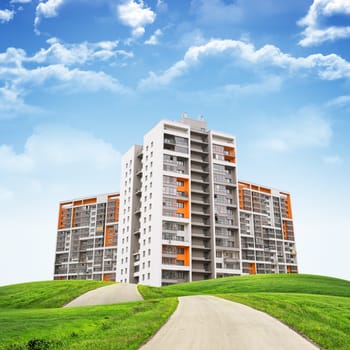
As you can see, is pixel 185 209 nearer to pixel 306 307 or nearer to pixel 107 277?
pixel 107 277

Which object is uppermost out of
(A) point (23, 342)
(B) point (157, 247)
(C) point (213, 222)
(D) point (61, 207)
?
(D) point (61, 207)

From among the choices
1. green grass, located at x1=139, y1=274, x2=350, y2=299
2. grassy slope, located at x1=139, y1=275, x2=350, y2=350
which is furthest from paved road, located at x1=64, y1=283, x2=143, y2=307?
green grass, located at x1=139, y1=274, x2=350, y2=299

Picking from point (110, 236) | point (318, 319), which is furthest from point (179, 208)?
point (318, 319)

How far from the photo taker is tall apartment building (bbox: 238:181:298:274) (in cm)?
12656

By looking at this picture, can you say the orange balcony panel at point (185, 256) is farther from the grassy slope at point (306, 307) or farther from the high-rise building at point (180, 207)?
the grassy slope at point (306, 307)

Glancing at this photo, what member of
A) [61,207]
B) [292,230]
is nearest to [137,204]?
[61,207]

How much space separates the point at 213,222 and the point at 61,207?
76.7 metres

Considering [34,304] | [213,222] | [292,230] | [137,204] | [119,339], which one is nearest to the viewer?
[119,339]

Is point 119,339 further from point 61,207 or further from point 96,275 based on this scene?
point 61,207

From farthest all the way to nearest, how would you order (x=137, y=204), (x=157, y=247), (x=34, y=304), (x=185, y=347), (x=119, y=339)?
(x=137, y=204) < (x=157, y=247) < (x=34, y=304) < (x=119, y=339) < (x=185, y=347)

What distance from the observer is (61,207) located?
14600cm

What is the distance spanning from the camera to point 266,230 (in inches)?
5330

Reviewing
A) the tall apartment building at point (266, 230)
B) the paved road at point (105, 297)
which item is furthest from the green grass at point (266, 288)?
the tall apartment building at point (266, 230)

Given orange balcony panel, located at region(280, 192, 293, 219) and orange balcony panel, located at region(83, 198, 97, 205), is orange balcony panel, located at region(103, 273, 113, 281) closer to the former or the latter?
orange balcony panel, located at region(83, 198, 97, 205)
